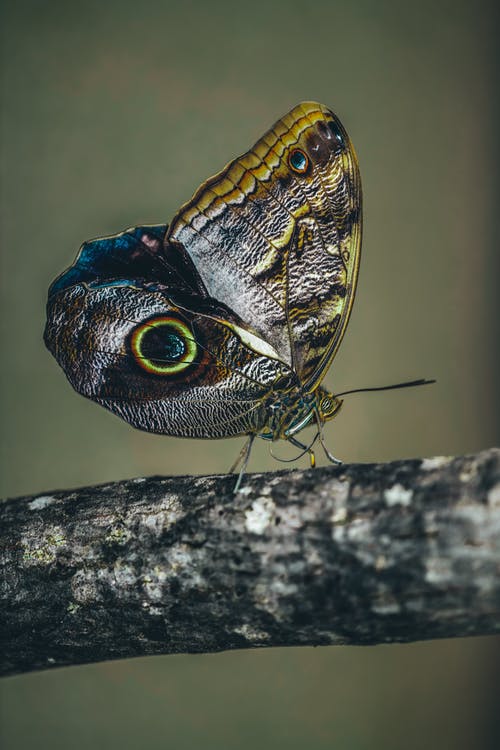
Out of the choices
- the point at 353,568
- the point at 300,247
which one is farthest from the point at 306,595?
the point at 300,247

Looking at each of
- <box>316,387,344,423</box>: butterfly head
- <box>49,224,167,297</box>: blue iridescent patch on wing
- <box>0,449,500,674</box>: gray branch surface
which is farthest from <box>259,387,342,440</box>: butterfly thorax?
<box>49,224,167,297</box>: blue iridescent patch on wing

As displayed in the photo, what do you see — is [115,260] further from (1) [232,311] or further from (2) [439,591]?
(2) [439,591]

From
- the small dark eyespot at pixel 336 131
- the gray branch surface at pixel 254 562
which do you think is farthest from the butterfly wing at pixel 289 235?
the gray branch surface at pixel 254 562

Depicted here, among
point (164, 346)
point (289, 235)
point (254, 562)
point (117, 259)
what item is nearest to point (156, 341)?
point (164, 346)

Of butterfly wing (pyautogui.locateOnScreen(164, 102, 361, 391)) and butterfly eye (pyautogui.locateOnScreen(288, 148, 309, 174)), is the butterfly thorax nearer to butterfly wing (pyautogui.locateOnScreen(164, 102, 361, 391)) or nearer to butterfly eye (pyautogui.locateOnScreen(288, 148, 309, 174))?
butterfly wing (pyautogui.locateOnScreen(164, 102, 361, 391))

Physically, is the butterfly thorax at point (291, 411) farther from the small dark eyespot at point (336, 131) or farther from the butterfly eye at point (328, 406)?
the small dark eyespot at point (336, 131)

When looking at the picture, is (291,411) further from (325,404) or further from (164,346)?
(164,346)
